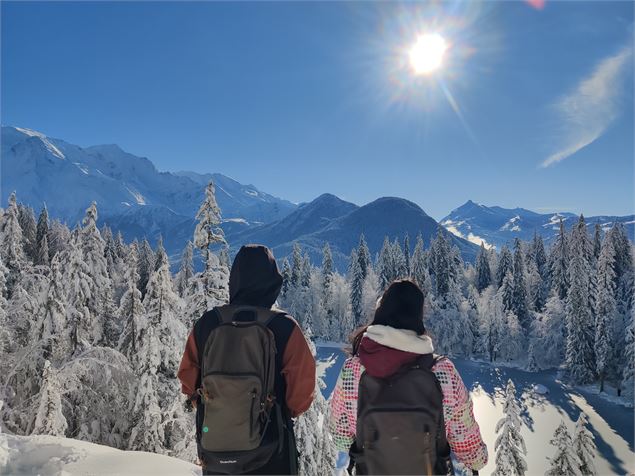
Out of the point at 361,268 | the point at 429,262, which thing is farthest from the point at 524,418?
the point at 361,268

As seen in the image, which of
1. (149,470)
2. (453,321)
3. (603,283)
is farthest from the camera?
(453,321)

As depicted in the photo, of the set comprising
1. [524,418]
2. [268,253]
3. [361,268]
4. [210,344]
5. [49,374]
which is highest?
[361,268]

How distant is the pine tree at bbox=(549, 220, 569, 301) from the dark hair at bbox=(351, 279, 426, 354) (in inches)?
2244

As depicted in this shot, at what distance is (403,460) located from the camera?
3.21m

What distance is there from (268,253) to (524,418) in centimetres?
4018

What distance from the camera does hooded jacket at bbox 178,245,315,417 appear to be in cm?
376

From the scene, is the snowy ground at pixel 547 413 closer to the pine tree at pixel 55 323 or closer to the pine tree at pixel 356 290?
the pine tree at pixel 356 290

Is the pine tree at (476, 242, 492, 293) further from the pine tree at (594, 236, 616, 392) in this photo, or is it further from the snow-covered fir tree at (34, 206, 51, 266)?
the snow-covered fir tree at (34, 206, 51, 266)

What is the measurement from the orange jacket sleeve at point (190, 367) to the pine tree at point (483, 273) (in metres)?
74.5

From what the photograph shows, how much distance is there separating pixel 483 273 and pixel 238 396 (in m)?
77.5

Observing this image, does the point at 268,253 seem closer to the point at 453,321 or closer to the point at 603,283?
the point at 603,283

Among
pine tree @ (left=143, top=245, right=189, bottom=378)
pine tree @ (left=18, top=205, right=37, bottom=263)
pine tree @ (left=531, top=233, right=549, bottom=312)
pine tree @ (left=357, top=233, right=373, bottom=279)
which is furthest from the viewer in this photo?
pine tree @ (left=357, top=233, right=373, bottom=279)

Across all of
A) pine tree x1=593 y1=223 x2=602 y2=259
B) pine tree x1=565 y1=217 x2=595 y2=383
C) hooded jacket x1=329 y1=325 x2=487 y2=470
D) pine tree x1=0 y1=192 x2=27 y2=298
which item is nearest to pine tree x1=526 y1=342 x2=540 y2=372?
pine tree x1=565 y1=217 x2=595 y2=383

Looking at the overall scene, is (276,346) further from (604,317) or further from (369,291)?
(369,291)
